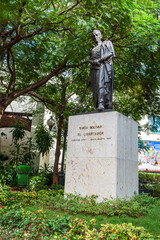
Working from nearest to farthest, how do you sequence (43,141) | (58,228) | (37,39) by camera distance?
(58,228), (37,39), (43,141)

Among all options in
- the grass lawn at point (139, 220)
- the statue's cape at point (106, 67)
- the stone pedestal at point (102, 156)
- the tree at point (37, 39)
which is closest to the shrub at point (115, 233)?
the grass lawn at point (139, 220)

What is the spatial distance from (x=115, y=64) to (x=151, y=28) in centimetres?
363

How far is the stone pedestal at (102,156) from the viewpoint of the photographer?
20.1 feet

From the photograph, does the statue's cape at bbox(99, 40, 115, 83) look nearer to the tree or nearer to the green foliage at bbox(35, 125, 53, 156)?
the tree

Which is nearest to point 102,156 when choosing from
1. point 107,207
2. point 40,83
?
point 107,207

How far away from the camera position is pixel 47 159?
1845 cm

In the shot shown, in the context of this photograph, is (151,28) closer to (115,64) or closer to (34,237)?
(115,64)

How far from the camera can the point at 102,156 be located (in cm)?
632

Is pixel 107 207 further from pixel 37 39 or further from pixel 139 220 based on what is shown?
→ pixel 37 39

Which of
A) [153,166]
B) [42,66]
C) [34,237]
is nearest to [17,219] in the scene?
[34,237]

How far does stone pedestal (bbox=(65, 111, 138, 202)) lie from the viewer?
6.12m

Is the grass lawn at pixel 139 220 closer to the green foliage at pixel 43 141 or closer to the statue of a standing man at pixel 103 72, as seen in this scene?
the statue of a standing man at pixel 103 72

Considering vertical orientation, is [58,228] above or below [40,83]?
below

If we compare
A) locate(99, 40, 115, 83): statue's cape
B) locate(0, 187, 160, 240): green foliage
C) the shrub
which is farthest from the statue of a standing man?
the shrub
